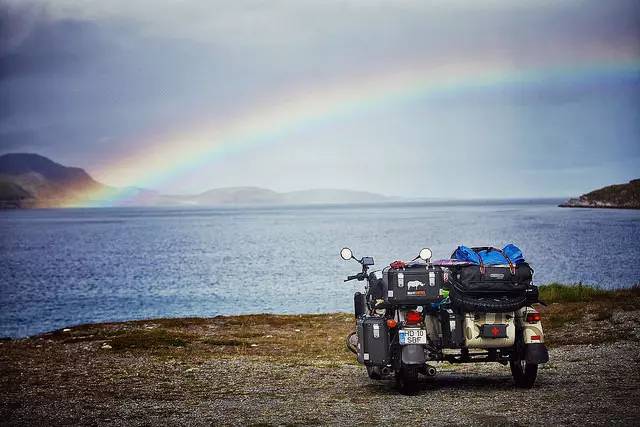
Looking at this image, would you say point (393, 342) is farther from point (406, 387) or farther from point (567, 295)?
point (567, 295)

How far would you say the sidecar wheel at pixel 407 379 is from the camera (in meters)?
14.2

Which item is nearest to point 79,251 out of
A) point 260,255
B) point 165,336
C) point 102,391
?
point 260,255

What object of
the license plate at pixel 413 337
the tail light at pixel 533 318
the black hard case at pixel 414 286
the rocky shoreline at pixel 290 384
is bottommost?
the rocky shoreline at pixel 290 384

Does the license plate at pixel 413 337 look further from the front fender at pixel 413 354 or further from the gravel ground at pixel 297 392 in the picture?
the gravel ground at pixel 297 392

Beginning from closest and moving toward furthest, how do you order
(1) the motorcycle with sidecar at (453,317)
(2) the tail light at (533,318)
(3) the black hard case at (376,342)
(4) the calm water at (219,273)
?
(1) the motorcycle with sidecar at (453,317)
(2) the tail light at (533,318)
(3) the black hard case at (376,342)
(4) the calm water at (219,273)

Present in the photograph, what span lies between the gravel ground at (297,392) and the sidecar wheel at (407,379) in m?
0.17

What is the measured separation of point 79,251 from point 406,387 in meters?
123

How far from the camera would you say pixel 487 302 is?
13.8 meters

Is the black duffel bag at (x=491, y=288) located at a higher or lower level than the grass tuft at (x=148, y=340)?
higher

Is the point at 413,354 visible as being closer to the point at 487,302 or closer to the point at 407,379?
the point at 407,379

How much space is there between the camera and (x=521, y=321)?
14.4 meters

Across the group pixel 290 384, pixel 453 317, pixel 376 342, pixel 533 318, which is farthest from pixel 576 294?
pixel 376 342

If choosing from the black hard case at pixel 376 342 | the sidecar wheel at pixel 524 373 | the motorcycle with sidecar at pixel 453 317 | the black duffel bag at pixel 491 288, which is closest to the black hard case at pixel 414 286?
the motorcycle with sidecar at pixel 453 317

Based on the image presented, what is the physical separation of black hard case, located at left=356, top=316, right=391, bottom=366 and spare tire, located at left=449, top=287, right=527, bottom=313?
1.40 meters
